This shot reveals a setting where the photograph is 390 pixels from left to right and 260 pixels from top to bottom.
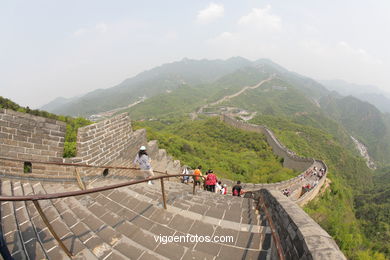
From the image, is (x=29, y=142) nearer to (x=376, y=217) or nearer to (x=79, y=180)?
(x=79, y=180)

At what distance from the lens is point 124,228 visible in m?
2.76

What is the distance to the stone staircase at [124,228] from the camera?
219 cm

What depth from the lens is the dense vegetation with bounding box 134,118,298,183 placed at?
1709 centimetres

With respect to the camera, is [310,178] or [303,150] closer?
[310,178]

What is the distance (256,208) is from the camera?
4254 millimetres

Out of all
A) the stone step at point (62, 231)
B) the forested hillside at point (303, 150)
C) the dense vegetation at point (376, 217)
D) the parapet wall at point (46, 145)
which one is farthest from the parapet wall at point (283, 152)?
the stone step at point (62, 231)

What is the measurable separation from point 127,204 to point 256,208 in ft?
9.32

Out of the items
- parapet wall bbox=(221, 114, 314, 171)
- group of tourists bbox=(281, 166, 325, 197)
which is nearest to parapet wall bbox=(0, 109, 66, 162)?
group of tourists bbox=(281, 166, 325, 197)

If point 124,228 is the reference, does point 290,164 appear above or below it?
below

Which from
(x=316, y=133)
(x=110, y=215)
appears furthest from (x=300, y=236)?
(x=316, y=133)

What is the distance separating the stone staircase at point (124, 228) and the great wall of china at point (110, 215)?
0.04ft

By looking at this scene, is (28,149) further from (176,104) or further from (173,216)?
(176,104)

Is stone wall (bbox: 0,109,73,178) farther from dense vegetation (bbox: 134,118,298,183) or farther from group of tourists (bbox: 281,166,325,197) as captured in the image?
group of tourists (bbox: 281,166,325,197)

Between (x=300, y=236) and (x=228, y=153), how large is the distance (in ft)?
73.5
